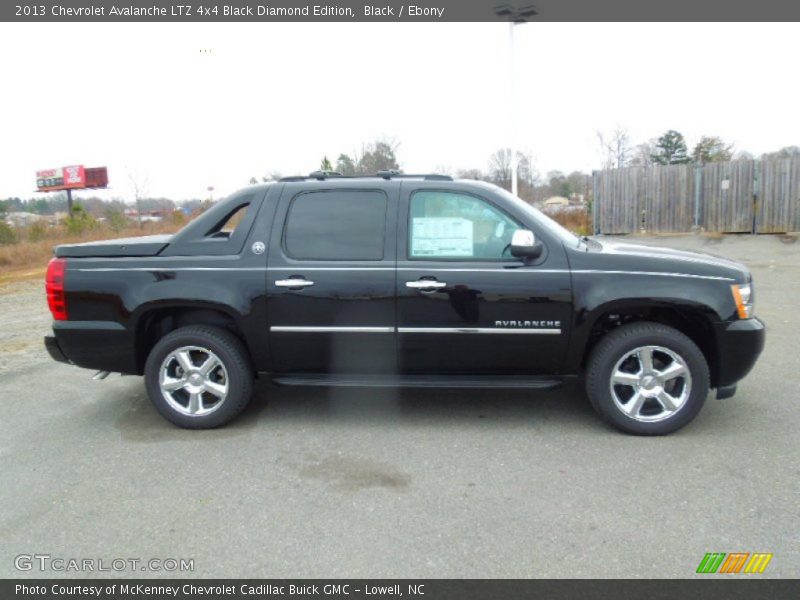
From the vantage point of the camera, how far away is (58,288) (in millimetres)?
4172

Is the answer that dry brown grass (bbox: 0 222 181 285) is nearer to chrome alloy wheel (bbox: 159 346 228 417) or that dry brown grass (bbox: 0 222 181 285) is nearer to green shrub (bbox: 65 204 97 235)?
green shrub (bbox: 65 204 97 235)

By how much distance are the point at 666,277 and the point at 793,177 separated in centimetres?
1389

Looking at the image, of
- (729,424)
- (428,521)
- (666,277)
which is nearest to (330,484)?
(428,521)

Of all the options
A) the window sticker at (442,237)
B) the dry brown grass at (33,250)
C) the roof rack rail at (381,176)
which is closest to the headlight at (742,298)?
the window sticker at (442,237)

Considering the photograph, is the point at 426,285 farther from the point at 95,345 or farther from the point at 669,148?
the point at 669,148

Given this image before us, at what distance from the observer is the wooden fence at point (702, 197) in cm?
1461

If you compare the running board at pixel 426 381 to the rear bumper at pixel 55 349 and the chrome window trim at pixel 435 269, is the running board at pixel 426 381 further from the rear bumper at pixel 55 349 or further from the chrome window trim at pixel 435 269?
Answer: the rear bumper at pixel 55 349


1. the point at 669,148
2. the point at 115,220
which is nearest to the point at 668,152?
the point at 669,148

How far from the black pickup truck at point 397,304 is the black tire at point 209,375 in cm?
2

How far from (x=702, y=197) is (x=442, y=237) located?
14656 mm

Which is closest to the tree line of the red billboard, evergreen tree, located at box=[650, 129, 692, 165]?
evergreen tree, located at box=[650, 129, 692, 165]

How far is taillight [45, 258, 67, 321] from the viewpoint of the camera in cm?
417

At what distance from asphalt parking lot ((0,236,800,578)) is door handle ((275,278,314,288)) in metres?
1.11

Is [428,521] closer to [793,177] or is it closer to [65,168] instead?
[793,177]
